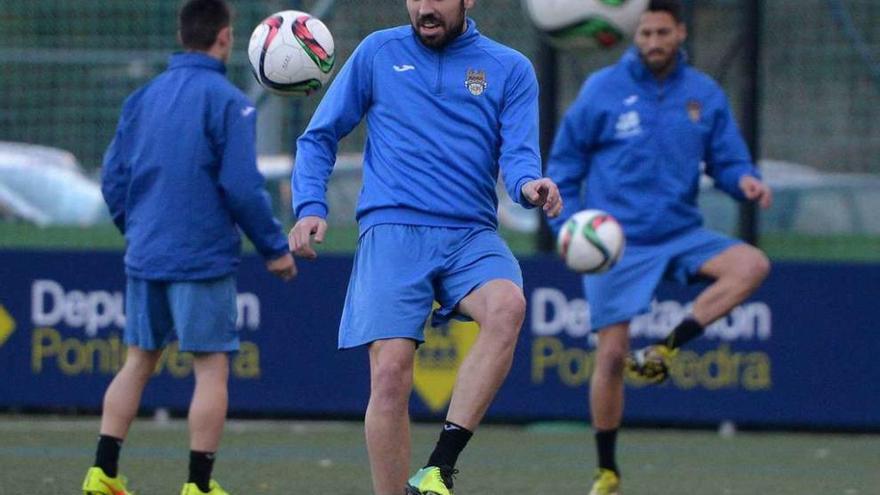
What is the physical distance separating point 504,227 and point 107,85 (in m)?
2.71

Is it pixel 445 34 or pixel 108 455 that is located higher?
pixel 445 34

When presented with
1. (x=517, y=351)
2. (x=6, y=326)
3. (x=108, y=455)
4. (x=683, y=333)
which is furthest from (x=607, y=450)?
(x=6, y=326)

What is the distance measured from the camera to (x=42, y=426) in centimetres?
1127

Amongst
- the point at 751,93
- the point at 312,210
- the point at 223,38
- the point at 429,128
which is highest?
the point at 223,38

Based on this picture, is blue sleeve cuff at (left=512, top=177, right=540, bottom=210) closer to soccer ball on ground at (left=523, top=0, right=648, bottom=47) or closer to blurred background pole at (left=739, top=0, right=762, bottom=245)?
soccer ball on ground at (left=523, top=0, right=648, bottom=47)

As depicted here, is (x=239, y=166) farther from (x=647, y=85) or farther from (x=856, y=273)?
(x=856, y=273)

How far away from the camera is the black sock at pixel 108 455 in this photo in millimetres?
7555

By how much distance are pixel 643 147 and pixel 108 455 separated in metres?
2.94

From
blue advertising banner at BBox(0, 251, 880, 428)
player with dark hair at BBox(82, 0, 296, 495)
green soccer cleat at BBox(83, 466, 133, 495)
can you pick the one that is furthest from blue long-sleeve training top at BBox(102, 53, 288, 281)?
blue advertising banner at BBox(0, 251, 880, 428)

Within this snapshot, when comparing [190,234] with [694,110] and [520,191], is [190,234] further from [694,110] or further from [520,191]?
[694,110]

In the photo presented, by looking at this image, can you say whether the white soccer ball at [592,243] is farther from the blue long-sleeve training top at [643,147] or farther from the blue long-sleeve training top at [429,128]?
the blue long-sleeve training top at [429,128]

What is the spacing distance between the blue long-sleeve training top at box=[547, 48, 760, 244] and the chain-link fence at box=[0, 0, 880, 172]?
240 cm

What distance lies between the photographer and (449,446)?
620 centimetres

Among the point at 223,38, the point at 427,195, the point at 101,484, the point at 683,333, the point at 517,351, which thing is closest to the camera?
the point at 427,195
